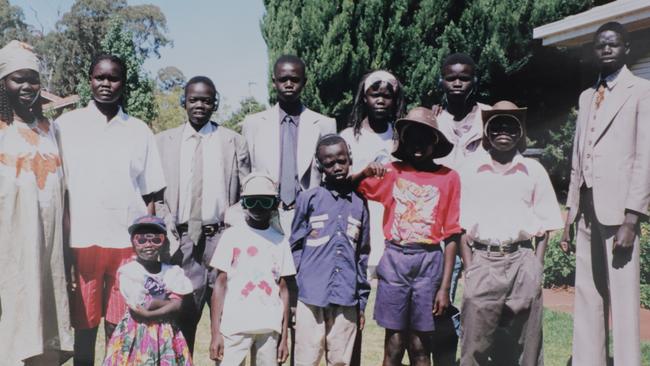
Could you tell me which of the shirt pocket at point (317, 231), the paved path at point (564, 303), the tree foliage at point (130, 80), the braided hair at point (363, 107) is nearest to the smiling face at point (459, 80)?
the braided hair at point (363, 107)

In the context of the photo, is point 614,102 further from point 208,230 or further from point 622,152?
point 208,230

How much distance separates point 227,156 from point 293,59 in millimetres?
889

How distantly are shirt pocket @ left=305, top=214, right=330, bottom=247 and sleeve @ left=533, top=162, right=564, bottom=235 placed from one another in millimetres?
1391

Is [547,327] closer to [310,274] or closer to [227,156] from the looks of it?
[310,274]

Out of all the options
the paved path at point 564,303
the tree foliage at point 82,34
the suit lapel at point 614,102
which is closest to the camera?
the suit lapel at point 614,102

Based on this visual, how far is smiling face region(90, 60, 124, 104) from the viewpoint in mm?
3962

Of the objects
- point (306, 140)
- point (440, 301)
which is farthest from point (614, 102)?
point (306, 140)

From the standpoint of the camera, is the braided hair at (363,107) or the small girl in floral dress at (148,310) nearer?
the small girl in floral dress at (148,310)

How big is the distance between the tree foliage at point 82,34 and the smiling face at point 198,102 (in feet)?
126

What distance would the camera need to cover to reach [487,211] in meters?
3.94

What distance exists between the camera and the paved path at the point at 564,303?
6084mm

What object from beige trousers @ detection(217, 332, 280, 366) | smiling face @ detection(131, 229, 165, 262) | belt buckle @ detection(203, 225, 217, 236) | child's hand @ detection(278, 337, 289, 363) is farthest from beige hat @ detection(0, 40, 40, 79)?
child's hand @ detection(278, 337, 289, 363)

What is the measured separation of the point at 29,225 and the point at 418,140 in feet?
8.18

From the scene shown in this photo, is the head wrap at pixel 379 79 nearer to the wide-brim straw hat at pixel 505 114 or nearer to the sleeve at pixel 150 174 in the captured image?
the wide-brim straw hat at pixel 505 114
